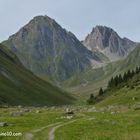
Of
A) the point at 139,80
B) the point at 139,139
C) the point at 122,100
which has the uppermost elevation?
the point at 139,80

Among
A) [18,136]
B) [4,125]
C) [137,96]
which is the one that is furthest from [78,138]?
[137,96]

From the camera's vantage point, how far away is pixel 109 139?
37594 millimetres

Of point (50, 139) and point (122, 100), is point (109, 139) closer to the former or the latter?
point (50, 139)

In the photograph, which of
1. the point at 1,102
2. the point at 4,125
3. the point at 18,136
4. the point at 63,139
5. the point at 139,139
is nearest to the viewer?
the point at 139,139

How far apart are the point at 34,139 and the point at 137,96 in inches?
4146

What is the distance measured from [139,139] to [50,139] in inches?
339

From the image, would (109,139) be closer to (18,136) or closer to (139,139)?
(139,139)

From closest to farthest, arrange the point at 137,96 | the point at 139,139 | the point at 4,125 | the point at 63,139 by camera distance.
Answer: the point at 139,139 < the point at 63,139 < the point at 4,125 < the point at 137,96

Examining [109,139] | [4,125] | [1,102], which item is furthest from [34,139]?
[1,102]

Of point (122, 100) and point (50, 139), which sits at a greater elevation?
point (122, 100)

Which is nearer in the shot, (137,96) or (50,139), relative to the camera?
(50,139)

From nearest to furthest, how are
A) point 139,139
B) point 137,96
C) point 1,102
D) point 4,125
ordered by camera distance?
point 139,139 → point 4,125 → point 137,96 → point 1,102

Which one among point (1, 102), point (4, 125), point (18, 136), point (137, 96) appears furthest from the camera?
point (1, 102)

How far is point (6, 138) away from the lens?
4094 cm
